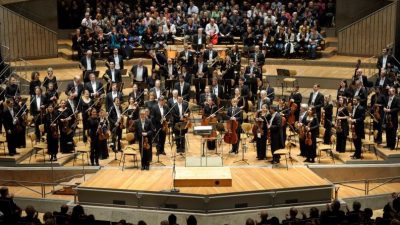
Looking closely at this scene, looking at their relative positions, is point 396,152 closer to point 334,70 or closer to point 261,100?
point 261,100

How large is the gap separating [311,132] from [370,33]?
26.0ft

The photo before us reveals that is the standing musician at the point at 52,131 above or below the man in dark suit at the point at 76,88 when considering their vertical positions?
below

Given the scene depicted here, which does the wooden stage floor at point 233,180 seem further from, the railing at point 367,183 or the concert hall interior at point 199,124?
the railing at point 367,183

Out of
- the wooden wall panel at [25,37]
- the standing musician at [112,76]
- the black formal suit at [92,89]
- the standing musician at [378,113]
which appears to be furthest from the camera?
the wooden wall panel at [25,37]

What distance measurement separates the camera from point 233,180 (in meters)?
14.9

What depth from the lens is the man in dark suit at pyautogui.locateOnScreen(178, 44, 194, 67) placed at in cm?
1947

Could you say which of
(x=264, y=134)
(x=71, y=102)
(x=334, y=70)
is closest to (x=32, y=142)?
(x=71, y=102)

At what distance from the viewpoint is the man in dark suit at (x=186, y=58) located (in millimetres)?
19469

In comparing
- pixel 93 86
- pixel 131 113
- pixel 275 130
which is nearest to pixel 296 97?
pixel 275 130

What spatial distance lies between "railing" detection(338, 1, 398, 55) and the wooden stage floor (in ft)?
27.5

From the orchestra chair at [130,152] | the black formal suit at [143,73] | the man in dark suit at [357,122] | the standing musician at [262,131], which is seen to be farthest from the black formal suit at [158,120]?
the man in dark suit at [357,122]

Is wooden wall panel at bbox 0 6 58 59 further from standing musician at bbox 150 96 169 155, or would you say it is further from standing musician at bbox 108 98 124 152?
standing musician at bbox 150 96 169 155

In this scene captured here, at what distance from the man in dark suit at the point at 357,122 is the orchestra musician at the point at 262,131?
1.85 m

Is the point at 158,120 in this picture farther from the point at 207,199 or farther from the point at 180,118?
the point at 207,199
